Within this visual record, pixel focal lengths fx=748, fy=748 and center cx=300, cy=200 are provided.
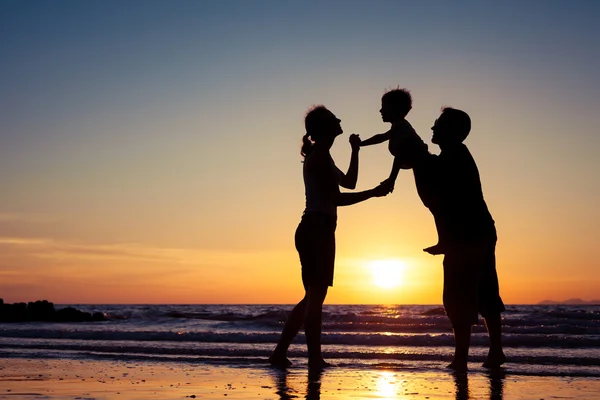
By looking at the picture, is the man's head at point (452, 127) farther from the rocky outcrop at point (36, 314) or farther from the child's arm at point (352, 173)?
the rocky outcrop at point (36, 314)

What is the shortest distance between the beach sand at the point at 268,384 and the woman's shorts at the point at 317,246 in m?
0.78

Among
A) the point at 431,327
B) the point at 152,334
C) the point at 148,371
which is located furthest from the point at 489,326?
the point at 431,327

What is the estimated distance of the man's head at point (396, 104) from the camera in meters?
5.67

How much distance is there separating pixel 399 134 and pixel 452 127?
46 cm

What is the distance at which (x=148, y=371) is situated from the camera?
21.1 ft

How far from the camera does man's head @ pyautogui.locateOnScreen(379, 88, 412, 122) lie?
5672 millimetres

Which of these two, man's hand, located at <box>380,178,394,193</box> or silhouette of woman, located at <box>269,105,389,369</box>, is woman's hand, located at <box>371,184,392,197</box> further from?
silhouette of woman, located at <box>269,105,389,369</box>

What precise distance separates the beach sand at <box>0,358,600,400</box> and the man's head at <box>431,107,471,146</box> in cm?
180

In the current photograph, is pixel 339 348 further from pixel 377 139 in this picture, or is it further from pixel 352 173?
pixel 377 139

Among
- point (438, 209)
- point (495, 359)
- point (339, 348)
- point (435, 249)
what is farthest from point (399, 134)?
point (339, 348)

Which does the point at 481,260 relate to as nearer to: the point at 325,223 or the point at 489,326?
the point at 489,326

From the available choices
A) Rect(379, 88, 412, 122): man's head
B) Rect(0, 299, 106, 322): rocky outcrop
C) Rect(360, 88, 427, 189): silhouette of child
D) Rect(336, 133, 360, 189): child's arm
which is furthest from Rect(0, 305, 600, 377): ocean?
Rect(0, 299, 106, 322): rocky outcrop

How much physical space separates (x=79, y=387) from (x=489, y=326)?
3241mm

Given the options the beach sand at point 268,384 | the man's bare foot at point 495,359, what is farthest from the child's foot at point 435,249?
the man's bare foot at point 495,359
